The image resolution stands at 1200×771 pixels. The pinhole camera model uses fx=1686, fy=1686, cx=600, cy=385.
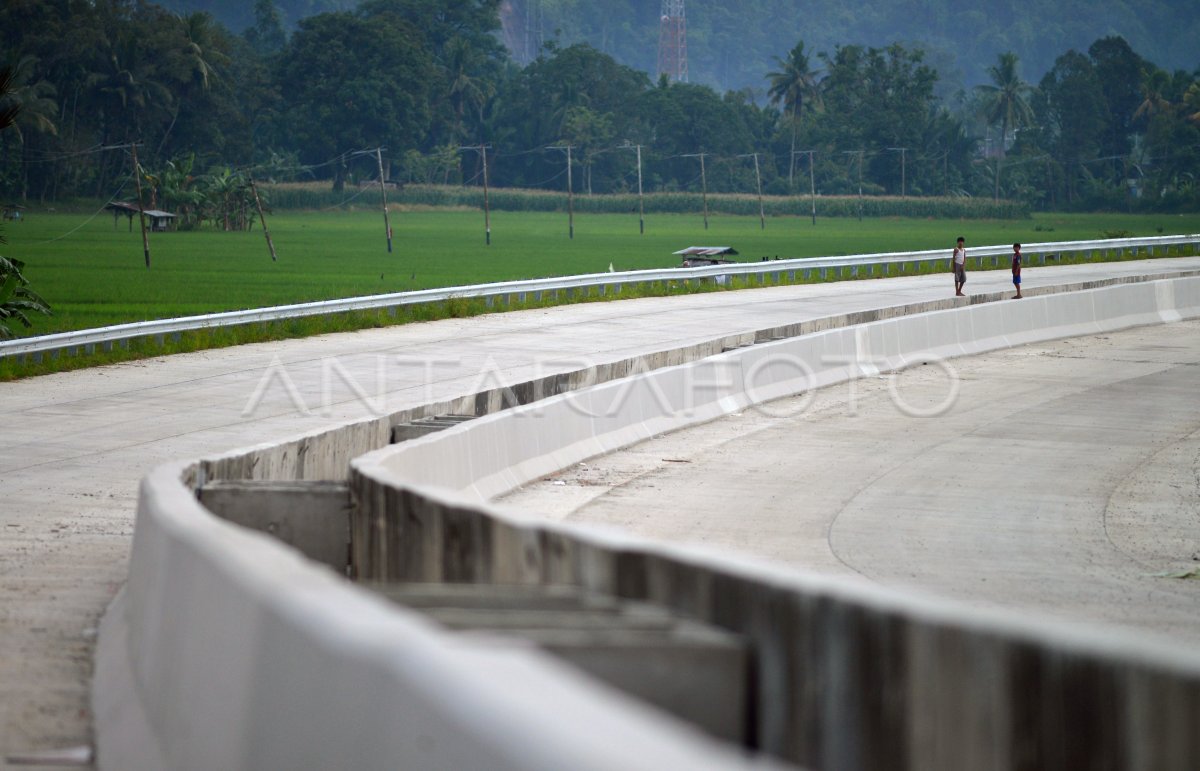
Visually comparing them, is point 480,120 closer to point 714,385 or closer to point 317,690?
point 714,385

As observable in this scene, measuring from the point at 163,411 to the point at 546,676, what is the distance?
1861cm

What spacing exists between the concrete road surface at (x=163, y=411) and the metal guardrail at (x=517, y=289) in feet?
3.20

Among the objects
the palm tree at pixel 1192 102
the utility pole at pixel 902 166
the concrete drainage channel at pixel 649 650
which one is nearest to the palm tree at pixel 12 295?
the concrete drainage channel at pixel 649 650

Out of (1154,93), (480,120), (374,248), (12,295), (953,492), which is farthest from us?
(480,120)

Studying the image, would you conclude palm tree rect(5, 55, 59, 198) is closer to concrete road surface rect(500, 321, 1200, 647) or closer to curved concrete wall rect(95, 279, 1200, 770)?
concrete road surface rect(500, 321, 1200, 647)

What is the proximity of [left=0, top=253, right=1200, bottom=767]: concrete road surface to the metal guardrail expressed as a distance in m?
0.98

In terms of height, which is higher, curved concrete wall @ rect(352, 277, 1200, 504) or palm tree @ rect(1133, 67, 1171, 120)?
palm tree @ rect(1133, 67, 1171, 120)

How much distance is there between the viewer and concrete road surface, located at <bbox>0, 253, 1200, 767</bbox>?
8508 millimetres

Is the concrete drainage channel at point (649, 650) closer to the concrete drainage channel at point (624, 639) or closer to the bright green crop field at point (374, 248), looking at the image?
the concrete drainage channel at point (624, 639)

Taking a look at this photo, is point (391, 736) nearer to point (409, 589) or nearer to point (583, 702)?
point (583, 702)

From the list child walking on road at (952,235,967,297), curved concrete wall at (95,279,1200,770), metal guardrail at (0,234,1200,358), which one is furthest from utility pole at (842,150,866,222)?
curved concrete wall at (95,279,1200,770)

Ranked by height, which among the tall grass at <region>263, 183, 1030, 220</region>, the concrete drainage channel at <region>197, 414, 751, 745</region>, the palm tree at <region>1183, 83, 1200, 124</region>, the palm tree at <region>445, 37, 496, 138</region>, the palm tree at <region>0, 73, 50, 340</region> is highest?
the palm tree at <region>445, 37, 496, 138</region>

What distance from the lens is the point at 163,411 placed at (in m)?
21.3

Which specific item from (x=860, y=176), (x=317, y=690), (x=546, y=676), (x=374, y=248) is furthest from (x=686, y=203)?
(x=546, y=676)
